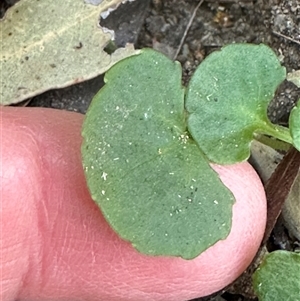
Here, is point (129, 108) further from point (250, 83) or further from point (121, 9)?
point (121, 9)

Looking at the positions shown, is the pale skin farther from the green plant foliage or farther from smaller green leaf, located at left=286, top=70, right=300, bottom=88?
smaller green leaf, located at left=286, top=70, right=300, bottom=88

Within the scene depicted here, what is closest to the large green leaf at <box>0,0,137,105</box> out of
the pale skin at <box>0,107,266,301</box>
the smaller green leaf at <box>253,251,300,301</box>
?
the pale skin at <box>0,107,266,301</box>

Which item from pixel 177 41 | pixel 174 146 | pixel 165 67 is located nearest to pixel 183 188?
pixel 174 146

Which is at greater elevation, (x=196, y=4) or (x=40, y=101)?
(x=196, y=4)

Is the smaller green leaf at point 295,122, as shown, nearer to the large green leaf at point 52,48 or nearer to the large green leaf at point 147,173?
the large green leaf at point 147,173

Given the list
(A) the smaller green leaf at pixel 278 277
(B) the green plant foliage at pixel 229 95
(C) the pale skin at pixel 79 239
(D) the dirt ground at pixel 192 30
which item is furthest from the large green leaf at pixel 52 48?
(A) the smaller green leaf at pixel 278 277

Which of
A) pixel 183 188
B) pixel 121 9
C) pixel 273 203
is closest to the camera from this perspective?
pixel 183 188

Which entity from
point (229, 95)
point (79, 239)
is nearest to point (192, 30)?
point (229, 95)
